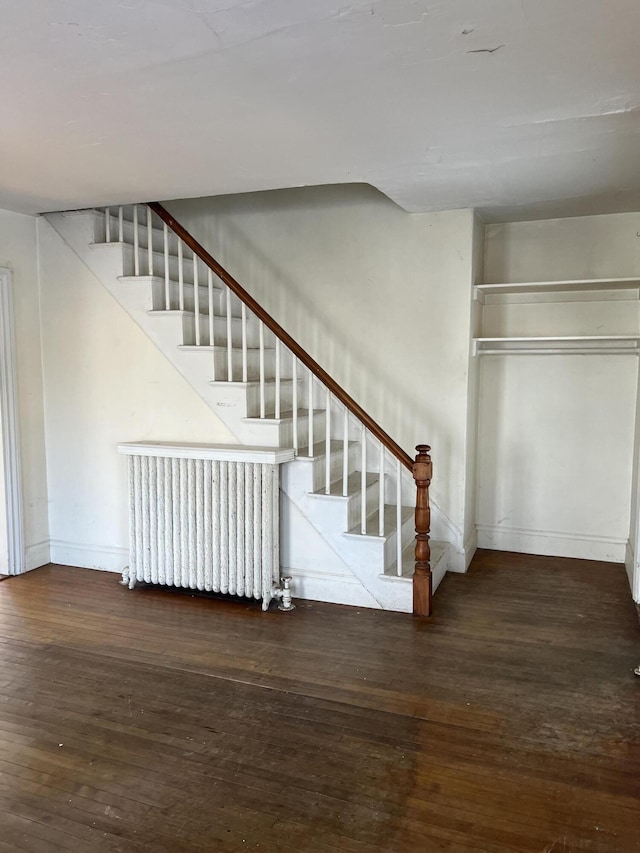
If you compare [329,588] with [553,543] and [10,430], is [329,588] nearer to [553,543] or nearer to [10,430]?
[553,543]

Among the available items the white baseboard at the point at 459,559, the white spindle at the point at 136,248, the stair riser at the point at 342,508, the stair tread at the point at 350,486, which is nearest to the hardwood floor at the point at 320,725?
Result: the white baseboard at the point at 459,559

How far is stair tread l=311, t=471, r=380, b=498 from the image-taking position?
375cm

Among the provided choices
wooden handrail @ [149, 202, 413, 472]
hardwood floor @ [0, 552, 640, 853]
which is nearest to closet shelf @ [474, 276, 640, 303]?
wooden handrail @ [149, 202, 413, 472]

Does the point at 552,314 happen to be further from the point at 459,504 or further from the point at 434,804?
the point at 434,804

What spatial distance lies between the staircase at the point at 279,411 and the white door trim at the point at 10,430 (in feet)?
2.13

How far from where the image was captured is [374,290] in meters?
4.44

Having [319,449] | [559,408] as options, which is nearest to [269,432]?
[319,449]

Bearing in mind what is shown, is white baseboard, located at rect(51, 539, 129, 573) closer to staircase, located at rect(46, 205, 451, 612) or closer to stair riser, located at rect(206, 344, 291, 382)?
staircase, located at rect(46, 205, 451, 612)

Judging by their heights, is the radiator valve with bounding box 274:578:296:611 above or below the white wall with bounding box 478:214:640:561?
below

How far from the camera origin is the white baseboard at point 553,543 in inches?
176

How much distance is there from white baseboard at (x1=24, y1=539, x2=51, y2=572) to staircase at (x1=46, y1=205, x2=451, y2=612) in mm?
1081

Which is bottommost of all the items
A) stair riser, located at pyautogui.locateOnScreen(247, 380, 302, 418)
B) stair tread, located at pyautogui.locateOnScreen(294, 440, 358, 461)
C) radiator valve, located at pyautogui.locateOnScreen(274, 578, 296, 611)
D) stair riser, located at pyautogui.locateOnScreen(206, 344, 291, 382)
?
radiator valve, located at pyautogui.locateOnScreen(274, 578, 296, 611)

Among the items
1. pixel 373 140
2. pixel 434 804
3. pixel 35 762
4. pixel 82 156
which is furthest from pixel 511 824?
pixel 82 156

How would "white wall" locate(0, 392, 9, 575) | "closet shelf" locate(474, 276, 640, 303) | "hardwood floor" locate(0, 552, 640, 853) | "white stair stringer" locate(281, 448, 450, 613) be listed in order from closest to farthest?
"hardwood floor" locate(0, 552, 640, 853) → "white stair stringer" locate(281, 448, 450, 613) → "closet shelf" locate(474, 276, 640, 303) → "white wall" locate(0, 392, 9, 575)
